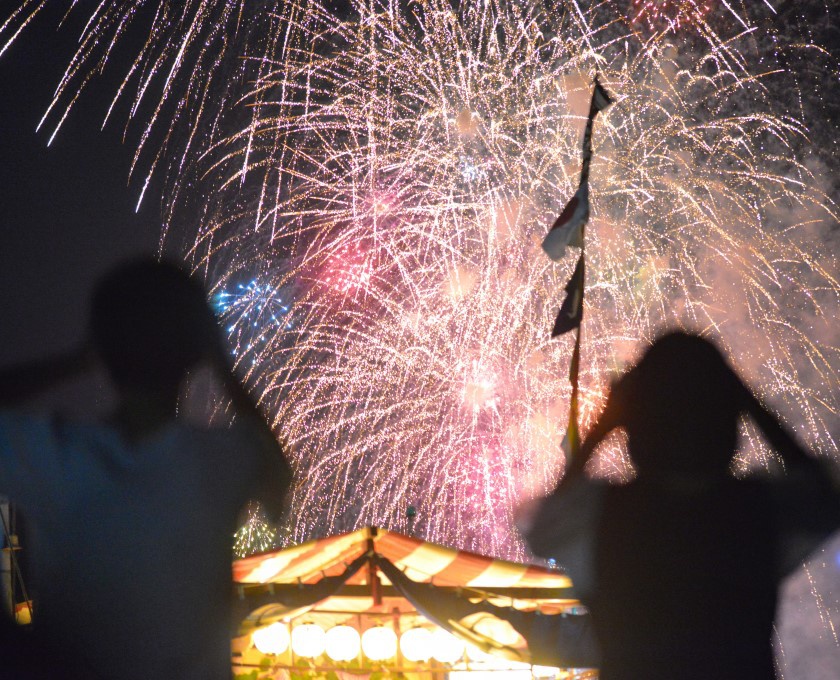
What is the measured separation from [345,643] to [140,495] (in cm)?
296

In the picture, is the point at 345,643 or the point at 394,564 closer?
the point at 394,564

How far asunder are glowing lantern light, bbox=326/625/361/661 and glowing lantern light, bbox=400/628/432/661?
26 centimetres

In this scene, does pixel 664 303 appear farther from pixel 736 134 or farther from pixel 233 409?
pixel 233 409

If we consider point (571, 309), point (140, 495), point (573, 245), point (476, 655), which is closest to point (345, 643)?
point (476, 655)

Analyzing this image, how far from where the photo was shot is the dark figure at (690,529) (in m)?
1.77

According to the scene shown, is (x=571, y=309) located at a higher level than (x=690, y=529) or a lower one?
higher

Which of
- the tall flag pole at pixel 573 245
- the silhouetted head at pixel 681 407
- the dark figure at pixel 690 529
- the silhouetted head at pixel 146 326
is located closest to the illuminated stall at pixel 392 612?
the tall flag pole at pixel 573 245

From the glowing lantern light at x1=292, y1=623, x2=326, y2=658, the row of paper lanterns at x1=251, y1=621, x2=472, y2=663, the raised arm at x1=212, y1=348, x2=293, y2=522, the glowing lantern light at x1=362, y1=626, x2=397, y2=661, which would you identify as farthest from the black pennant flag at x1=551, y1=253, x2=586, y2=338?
the glowing lantern light at x1=292, y1=623, x2=326, y2=658

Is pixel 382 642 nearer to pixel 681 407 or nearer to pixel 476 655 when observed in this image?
pixel 476 655

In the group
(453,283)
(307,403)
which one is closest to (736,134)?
(453,283)

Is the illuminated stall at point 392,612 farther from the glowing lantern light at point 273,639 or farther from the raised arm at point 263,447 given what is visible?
the raised arm at point 263,447

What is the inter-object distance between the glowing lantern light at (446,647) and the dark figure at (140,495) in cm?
262

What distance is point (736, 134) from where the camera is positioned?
1016 centimetres

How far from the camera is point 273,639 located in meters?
4.31
